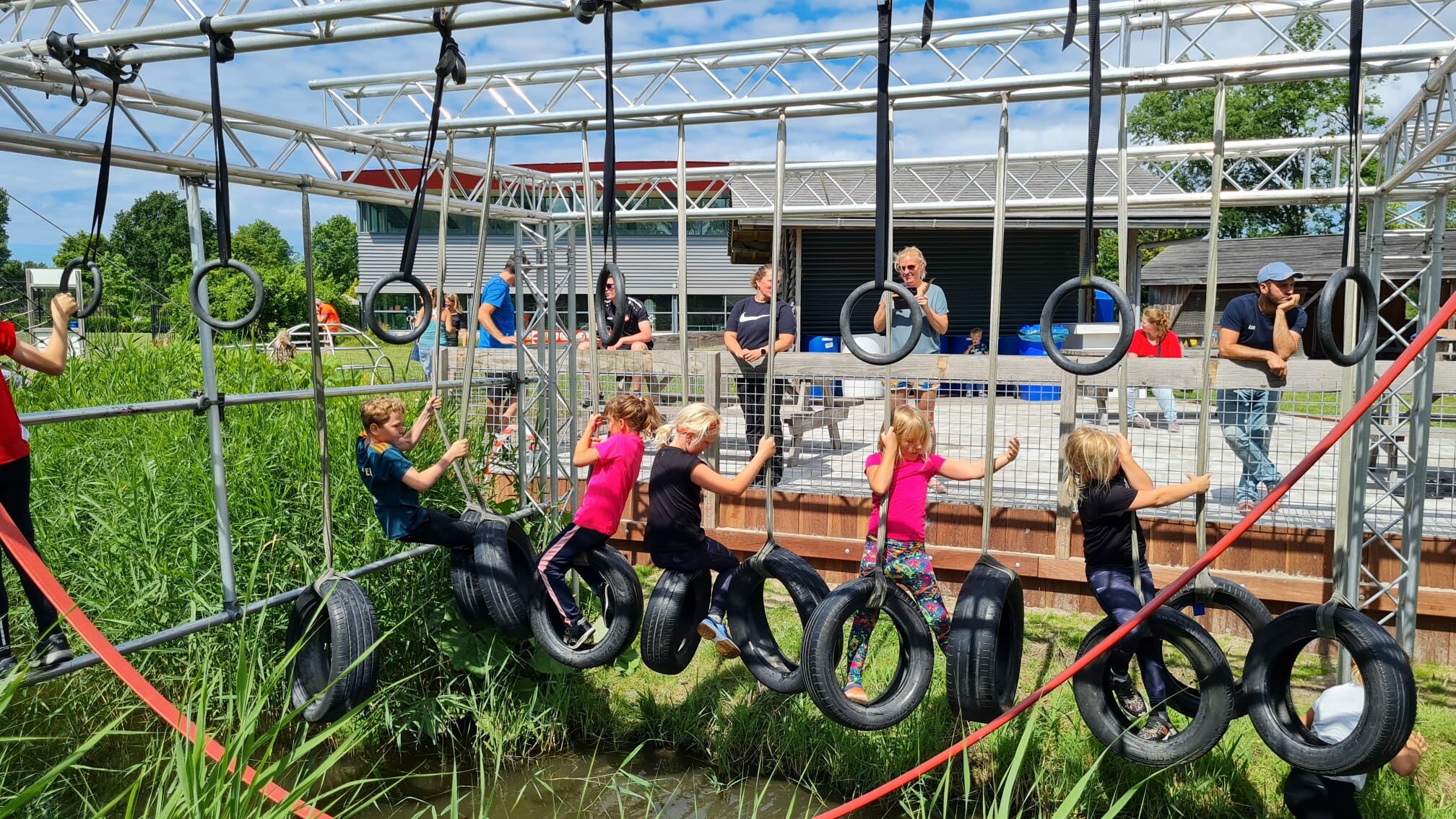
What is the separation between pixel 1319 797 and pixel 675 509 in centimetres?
253

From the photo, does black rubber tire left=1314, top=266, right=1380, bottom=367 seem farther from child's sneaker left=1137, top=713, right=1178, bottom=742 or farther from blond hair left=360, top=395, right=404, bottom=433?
blond hair left=360, top=395, right=404, bottom=433

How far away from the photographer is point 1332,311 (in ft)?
8.93

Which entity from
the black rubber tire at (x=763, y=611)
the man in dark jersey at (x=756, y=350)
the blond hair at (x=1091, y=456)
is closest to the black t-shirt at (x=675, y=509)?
the black rubber tire at (x=763, y=611)

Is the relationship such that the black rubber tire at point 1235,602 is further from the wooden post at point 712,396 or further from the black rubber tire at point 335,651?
the wooden post at point 712,396

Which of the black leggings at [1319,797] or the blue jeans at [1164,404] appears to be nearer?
the black leggings at [1319,797]

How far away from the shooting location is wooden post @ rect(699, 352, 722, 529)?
6.42 meters

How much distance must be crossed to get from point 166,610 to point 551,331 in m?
2.45

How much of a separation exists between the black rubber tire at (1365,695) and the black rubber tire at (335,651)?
2871mm

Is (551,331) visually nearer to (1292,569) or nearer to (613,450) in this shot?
(613,450)

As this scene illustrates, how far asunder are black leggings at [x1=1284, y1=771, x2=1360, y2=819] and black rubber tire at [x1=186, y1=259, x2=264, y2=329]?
3.95 m

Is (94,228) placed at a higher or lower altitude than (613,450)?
higher

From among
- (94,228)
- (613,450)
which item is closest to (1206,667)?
(613,450)

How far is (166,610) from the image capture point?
15.7 ft

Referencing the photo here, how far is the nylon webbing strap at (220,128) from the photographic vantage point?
3336 mm
